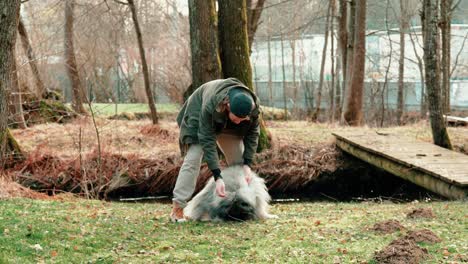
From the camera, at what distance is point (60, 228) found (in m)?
6.10

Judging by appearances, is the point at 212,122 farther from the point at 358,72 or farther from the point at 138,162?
the point at 358,72

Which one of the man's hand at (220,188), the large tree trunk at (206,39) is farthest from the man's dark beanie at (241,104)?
the large tree trunk at (206,39)

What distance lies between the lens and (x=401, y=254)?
5.03 metres

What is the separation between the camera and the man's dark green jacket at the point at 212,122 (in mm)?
6727

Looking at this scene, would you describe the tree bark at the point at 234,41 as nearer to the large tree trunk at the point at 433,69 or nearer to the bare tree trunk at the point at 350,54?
the large tree trunk at the point at 433,69

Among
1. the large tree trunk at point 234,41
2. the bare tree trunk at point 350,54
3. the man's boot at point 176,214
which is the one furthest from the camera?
the bare tree trunk at point 350,54

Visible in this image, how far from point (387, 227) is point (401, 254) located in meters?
1.14

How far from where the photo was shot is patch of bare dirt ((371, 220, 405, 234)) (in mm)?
6102

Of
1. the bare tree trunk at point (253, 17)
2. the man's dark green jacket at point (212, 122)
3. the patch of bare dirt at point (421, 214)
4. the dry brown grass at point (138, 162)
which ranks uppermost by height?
the bare tree trunk at point (253, 17)

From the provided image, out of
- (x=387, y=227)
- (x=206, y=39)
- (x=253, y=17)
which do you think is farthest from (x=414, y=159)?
(x=253, y=17)

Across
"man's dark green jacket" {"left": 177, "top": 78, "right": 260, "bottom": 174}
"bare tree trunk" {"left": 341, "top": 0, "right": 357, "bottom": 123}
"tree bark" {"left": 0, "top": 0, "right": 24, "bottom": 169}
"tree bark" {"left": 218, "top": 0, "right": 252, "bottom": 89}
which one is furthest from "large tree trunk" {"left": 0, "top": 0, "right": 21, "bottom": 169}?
"bare tree trunk" {"left": 341, "top": 0, "right": 357, "bottom": 123}

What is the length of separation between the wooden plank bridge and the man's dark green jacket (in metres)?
3.29

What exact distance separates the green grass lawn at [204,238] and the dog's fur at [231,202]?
0.75ft

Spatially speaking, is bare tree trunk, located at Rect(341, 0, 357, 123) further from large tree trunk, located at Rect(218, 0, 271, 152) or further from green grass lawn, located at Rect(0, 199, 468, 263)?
green grass lawn, located at Rect(0, 199, 468, 263)
